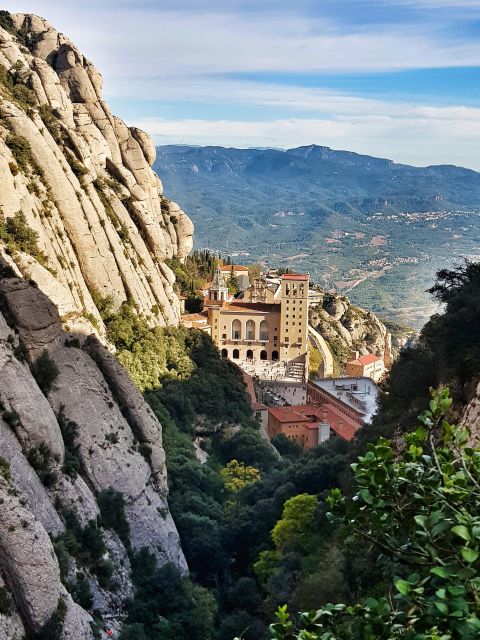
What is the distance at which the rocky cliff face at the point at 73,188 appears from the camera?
125 ft

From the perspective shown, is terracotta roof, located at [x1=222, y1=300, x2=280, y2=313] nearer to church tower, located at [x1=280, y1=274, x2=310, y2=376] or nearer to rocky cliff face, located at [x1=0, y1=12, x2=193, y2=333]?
church tower, located at [x1=280, y1=274, x2=310, y2=376]

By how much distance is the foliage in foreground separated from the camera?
18.3 feet

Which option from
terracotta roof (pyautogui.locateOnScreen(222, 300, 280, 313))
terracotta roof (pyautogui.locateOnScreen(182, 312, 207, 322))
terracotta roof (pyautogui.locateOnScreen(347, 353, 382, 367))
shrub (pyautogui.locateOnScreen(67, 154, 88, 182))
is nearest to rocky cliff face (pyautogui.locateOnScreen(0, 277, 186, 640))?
shrub (pyautogui.locateOnScreen(67, 154, 88, 182))

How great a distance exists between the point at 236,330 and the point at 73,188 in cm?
3678

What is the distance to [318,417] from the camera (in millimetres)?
57469

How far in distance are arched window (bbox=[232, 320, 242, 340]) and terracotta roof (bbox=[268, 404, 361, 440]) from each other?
19.9 meters

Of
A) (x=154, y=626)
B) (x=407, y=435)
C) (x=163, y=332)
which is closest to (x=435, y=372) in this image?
(x=154, y=626)

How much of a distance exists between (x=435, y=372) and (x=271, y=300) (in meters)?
61.2

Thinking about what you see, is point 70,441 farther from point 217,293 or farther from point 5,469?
point 217,293

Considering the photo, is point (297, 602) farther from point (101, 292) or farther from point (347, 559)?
point (101, 292)

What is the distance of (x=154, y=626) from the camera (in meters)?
24.4

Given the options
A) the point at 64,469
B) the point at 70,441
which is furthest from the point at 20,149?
the point at 64,469

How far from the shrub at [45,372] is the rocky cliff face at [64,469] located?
4 centimetres

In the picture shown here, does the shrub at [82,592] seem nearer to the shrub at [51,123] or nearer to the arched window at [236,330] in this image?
the shrub at [51,123]
